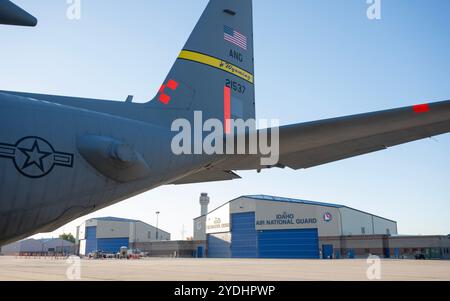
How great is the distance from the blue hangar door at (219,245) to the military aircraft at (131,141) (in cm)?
7062

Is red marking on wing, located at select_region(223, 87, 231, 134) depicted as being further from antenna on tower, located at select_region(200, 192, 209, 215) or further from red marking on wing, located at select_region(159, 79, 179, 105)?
antenna on tower, located at select_region(200, 192, 209, 215)

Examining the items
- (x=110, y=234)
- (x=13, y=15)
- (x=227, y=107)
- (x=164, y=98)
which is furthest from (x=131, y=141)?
(x=110, y=234)

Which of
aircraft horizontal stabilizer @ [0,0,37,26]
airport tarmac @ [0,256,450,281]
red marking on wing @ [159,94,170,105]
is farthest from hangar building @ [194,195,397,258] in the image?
aircraft horizontal stabilizer @ [0,0,37,26]

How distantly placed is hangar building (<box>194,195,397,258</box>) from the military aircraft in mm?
61795

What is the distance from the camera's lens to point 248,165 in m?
8.91

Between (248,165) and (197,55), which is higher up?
(197,55)

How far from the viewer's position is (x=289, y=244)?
229ft

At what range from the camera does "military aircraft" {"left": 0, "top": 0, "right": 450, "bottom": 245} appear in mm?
6047

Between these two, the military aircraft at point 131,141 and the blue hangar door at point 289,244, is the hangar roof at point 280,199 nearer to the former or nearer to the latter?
the blue hangar door at point 289,244

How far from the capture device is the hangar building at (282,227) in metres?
68.2

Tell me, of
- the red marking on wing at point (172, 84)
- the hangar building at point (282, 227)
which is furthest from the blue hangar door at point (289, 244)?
the red marking on wing at point (172, 84)
